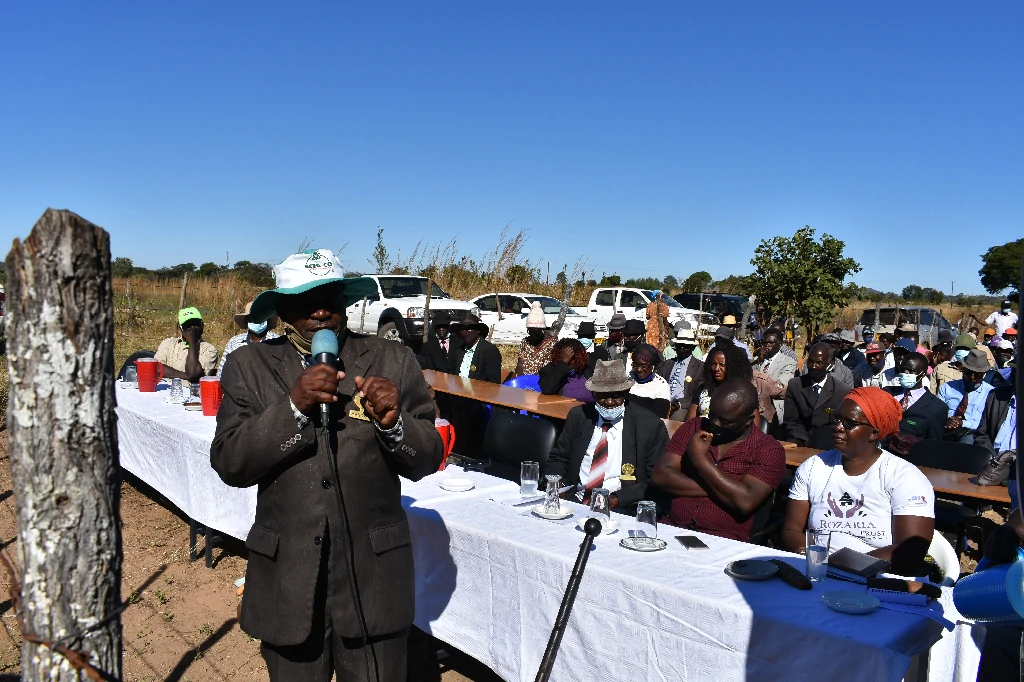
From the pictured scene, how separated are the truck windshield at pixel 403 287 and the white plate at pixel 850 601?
56.4ft

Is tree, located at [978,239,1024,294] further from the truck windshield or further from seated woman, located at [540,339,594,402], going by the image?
seated woman, located at [540,339,594,402]

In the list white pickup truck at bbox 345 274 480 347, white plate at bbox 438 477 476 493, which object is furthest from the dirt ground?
white pickup truck at bbox 345 274 480 347

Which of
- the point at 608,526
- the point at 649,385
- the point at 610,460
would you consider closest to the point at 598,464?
the point at 610,460

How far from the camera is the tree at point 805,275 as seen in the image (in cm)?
1833

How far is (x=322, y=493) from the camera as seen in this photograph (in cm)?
238

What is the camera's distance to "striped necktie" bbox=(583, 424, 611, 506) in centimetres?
488

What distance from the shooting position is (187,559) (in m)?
5.70

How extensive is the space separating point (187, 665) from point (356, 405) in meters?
2.67

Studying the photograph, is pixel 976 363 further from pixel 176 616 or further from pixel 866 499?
pixel 176 616

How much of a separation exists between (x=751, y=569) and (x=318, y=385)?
179cm

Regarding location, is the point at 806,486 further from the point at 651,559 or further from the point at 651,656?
the point at 651,656

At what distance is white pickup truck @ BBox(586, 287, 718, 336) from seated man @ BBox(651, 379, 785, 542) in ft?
49.9

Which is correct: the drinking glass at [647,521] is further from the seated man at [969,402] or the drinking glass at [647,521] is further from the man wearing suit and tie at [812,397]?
the seated man at [969,402]

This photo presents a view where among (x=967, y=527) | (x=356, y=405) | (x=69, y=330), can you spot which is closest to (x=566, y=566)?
(x=356, y=405)
